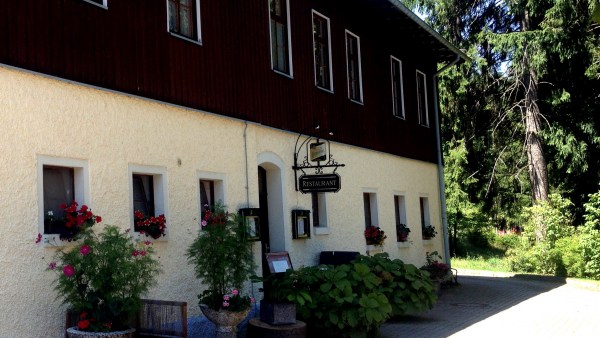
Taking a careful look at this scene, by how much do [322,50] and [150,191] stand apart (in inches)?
240

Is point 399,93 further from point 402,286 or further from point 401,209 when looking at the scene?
point 402,286

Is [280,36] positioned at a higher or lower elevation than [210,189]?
higher

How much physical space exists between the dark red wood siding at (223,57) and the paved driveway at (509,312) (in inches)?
150

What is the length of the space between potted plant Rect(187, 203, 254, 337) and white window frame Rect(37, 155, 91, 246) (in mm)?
1422

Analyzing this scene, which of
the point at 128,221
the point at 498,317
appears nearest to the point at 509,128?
the point at 498,317

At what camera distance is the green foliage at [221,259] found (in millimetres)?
8414

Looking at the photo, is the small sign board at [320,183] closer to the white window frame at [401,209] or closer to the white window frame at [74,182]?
the white window frame at [74,182]

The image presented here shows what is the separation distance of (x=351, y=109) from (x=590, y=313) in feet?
19.9

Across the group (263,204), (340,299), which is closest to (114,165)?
(340,299)

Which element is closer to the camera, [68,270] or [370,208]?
[68,270]

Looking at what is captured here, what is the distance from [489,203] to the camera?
27.8 metres

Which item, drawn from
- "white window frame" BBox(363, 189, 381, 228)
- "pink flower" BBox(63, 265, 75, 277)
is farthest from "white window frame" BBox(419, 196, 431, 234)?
"pink flower" BBox(63, 265, 75, 277)

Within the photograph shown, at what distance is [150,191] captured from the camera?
9.34 m

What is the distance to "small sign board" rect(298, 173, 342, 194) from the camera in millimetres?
12062
